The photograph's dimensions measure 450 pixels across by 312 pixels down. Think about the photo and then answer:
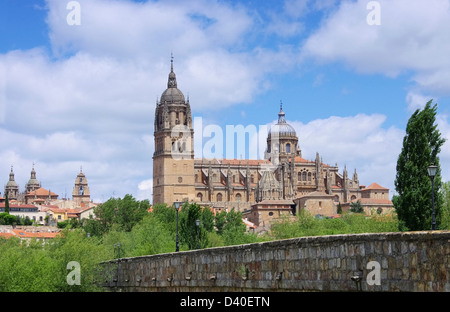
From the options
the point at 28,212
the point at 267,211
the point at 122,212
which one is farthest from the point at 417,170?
the point at 28,212

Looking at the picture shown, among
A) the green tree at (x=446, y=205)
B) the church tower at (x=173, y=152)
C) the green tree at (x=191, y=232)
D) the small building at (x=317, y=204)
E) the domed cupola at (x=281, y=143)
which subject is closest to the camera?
the green tree at (x=446, y=205)

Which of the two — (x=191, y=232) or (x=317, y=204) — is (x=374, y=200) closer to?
(x=317, y=204)

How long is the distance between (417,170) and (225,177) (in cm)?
12381

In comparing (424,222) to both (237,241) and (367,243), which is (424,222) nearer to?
(367,243)

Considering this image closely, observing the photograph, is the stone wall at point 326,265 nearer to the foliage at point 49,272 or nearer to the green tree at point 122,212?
the foliage at point 49,272

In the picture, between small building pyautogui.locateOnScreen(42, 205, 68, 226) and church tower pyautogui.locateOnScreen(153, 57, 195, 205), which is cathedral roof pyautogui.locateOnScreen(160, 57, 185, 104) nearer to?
church tower pyautogui.locateOnScreen(153, 57, 195, 205)

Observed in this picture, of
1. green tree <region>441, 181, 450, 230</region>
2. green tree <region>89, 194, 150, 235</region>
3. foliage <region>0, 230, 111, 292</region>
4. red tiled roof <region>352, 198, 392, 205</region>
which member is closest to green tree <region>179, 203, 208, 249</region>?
foliage <region>0, 230, 111, 292</region>

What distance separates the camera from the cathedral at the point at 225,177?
5999 inches

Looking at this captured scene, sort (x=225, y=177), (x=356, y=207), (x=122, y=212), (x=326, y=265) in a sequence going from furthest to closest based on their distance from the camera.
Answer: (x=225, y=177), (x=356, y=207), (x=122, y=212), (x=326, y=265)

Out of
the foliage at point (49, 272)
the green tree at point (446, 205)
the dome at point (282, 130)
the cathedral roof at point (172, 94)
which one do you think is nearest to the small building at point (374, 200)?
the dome at point (282, 130)

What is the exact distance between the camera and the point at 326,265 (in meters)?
14.4

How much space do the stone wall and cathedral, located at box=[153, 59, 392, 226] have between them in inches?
4907
